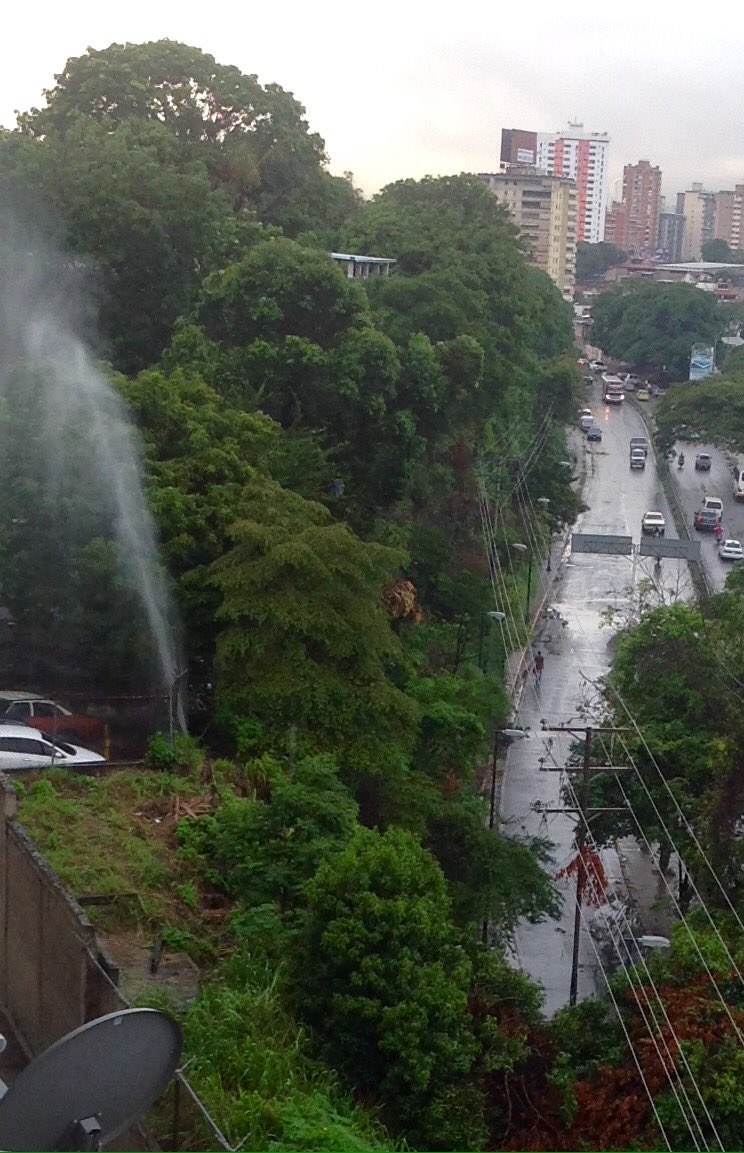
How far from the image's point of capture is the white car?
16641 millimetres

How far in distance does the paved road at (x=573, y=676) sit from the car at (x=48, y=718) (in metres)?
7.58

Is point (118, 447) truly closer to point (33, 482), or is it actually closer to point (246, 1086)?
point (33, 482)

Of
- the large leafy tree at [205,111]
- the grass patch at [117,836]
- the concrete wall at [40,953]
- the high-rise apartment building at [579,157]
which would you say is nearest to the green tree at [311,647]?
the grass patch at [117,836]

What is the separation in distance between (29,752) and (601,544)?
29.8 meters

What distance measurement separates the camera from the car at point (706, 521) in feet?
178

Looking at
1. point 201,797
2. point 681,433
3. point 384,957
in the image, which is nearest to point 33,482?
point 201,797

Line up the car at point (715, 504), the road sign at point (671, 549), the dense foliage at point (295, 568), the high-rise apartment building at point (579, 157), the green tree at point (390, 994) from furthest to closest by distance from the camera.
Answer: the high-rise apartment building at point (579, 157) < the car at point (715, 504) < the road sign at point (671, 549) < the dense foliage at point (295, 568) < the green tree at point (390, 994)

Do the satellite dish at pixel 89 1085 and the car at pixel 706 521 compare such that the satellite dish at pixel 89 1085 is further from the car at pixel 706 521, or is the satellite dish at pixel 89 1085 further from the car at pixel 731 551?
the car at pixel 706 521

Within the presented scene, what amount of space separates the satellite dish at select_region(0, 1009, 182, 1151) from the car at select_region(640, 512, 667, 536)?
4720 cm

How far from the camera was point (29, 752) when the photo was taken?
1681 centimetres

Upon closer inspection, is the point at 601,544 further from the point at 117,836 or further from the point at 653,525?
the point at 117,836

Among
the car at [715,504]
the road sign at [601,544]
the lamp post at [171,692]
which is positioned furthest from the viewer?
the car at [715,504]

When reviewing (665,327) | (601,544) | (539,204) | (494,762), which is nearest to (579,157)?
(539,204)

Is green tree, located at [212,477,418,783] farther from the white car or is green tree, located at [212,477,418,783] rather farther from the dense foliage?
the white car
